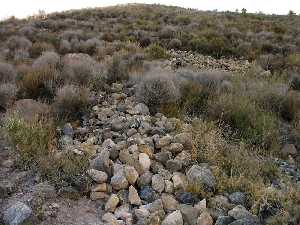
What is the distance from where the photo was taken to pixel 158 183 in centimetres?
458

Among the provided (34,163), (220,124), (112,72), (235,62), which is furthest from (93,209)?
(235,62)

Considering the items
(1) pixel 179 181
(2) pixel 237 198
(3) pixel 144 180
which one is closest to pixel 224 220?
(2) pixel 237 198

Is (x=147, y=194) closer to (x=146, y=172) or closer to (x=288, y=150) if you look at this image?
(x=146, y=172)

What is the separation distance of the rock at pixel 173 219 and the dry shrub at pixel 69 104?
8.43 feet

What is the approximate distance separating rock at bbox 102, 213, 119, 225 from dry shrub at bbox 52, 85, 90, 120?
228cm

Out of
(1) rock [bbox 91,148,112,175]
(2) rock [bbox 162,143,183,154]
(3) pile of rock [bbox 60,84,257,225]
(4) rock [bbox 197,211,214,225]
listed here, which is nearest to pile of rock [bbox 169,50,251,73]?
(3) pile of rock [bbox 60,84,257,225]

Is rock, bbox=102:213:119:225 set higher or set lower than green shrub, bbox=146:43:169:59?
lower

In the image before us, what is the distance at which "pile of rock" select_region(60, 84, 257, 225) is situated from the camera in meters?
4.16

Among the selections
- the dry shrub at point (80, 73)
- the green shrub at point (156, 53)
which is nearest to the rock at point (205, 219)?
the dry shrub at point (80, 73)

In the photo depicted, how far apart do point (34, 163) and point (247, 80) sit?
532 cm

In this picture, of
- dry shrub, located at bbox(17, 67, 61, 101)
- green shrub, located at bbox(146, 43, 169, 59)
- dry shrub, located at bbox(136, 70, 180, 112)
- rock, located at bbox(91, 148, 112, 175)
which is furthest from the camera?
green shrub, located at bbox(146, 43, 169, 59)

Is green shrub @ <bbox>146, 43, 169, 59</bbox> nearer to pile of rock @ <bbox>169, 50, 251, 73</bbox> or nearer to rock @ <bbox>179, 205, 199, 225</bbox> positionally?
pile of rock @ <bbox>169, 50, 251, 73</bbox>

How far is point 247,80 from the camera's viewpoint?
28.8 feet

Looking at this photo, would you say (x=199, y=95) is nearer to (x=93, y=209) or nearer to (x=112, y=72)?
(x=112, y=72)
